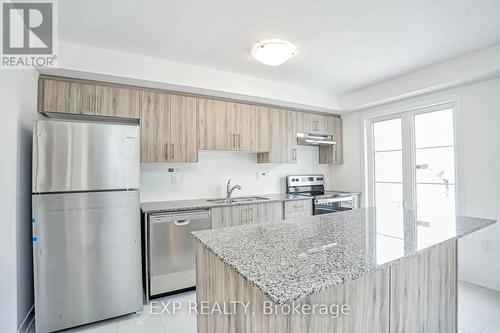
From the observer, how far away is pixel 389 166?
386 cm

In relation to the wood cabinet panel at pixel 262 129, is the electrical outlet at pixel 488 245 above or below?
below

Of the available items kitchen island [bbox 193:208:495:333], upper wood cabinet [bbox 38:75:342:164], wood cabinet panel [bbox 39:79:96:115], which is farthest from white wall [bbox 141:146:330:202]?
kitchen island [bbox 193:208:495:333]

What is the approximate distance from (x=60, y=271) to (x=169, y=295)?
1.05 m

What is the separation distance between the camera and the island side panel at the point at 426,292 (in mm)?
1366

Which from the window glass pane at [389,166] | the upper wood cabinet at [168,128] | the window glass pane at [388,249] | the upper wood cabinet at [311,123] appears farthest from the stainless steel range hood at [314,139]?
the window glass pane at [388,249]

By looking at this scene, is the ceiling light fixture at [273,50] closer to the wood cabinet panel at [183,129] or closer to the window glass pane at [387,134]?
the wood cabinet panel at [183,129]

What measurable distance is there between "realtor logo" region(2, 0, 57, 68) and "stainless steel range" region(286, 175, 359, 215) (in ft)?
10.6

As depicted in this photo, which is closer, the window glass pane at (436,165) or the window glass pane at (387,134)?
the window glass pane at (436,165)

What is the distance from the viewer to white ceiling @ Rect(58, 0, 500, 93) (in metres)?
1.85

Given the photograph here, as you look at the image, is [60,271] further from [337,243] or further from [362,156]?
[362,156]

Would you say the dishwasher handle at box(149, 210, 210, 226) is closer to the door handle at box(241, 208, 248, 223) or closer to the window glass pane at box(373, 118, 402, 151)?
the door handle at box(241, 208, 248, 223)

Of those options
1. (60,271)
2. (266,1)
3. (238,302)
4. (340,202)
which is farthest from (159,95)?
(340,202)

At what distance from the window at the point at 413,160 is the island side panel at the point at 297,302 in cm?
212

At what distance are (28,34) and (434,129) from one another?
172 inches
